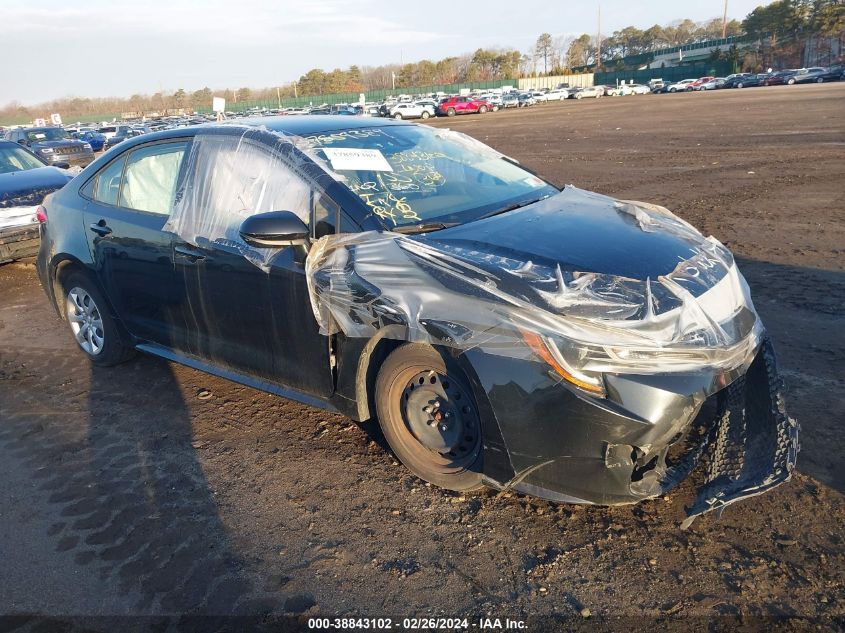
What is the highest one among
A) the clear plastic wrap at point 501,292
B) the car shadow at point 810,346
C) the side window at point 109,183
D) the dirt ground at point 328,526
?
the side window at point 109,183

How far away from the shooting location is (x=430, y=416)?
3.20m

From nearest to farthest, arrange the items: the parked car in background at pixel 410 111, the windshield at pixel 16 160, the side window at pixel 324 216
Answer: the side window at pixel 324 216, the windshield at pixel 16 160, the parked car in background at pixel 410 111

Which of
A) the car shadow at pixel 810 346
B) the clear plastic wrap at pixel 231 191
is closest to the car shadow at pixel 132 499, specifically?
the clear plastic wrap at pixel 231 191

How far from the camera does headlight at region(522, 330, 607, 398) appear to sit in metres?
2.62

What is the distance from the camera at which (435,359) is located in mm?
3018

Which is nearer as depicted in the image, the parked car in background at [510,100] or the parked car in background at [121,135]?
the parked car in background at [121,135]

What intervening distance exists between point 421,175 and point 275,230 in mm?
1036

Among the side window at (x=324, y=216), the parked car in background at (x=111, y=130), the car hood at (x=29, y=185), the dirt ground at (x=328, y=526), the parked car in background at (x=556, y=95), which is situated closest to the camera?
the dirt ground at (x=328, y=526)

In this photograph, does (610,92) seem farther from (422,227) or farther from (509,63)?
(422,227)

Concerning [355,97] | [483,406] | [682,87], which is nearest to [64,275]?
[483,406]

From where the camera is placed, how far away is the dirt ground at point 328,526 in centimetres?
256

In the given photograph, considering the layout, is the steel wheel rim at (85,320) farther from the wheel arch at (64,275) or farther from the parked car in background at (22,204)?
the parked car in background at (22,204)

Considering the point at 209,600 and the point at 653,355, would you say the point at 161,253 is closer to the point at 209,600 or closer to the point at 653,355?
the point at 209,600

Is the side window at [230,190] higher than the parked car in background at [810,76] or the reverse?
the reverse
